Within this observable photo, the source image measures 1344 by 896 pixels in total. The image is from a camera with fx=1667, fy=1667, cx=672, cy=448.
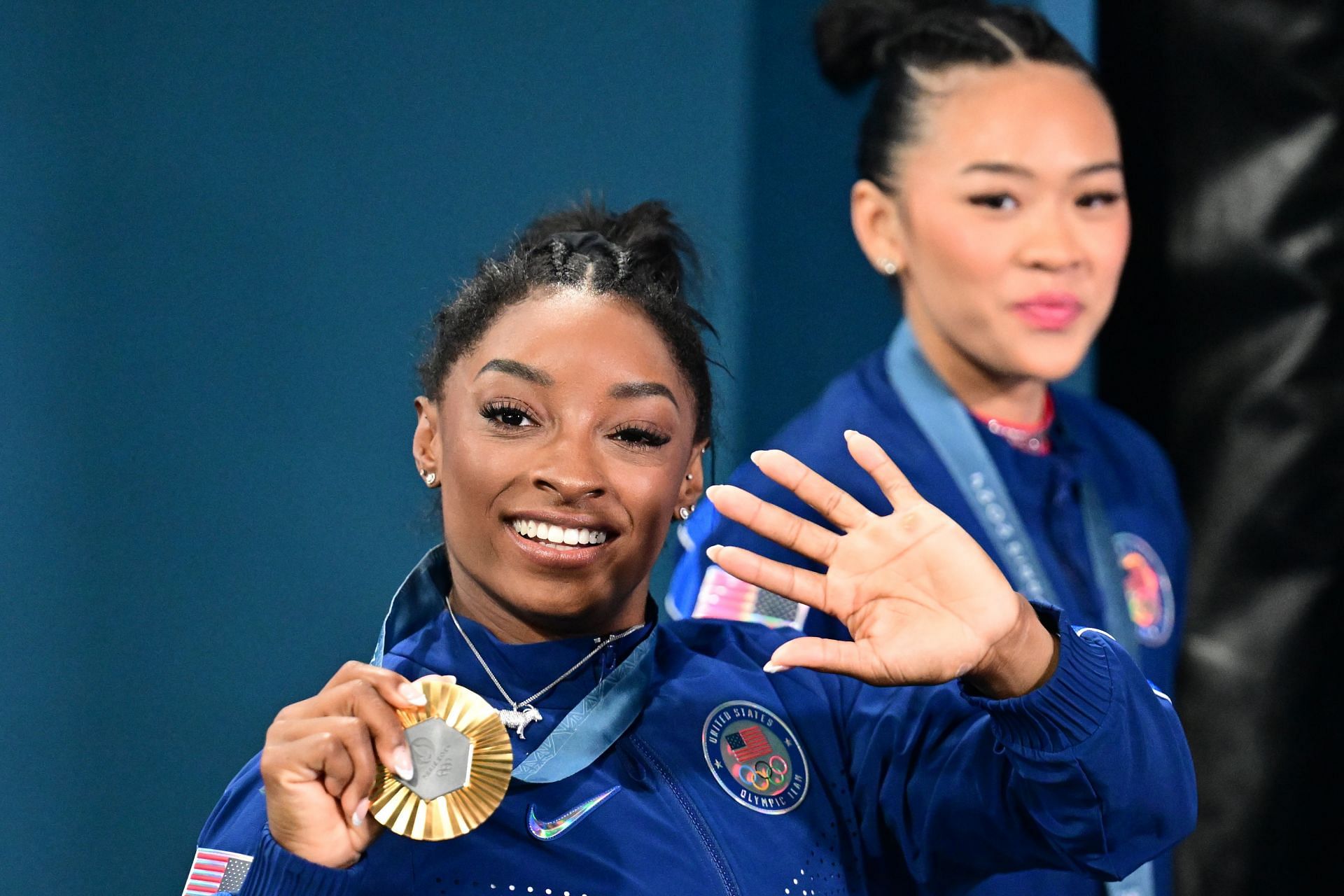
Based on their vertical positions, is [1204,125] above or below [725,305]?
above

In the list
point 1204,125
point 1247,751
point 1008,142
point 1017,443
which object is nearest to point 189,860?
point 1017,443

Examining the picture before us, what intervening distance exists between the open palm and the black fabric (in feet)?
4.23

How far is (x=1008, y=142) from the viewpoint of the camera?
2025 mm

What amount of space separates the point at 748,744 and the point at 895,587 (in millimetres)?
220

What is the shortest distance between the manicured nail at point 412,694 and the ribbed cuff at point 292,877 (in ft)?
0.41

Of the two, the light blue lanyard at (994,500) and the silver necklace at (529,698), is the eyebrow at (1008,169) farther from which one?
the silver necklace at (529,698)

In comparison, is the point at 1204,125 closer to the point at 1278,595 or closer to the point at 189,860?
the point at 1278,595

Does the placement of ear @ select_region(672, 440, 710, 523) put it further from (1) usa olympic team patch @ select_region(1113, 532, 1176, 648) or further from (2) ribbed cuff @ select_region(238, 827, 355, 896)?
(1) usa olympic team patch @ select_region(1113, 532, 1176, 648)

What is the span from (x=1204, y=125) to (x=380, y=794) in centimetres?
179

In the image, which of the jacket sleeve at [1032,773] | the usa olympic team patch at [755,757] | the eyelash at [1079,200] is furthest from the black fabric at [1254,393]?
the usa olympic team patch at [755,757]

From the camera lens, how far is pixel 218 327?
2057mm

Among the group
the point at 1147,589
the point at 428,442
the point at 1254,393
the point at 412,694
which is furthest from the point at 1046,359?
the point at 412,694

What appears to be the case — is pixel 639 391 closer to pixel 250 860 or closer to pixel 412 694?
pixel 412 694

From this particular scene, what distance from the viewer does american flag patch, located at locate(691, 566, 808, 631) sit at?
180 centimetres
